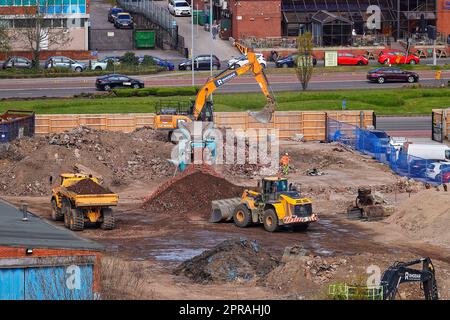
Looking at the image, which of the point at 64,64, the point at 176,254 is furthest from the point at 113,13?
the point at 176,254

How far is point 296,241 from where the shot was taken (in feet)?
140

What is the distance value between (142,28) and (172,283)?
74.8m

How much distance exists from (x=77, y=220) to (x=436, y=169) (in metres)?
19.4

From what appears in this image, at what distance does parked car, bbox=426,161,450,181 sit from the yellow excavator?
9.15m

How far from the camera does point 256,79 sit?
195 ft

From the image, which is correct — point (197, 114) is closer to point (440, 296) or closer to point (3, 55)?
point (440, 296)

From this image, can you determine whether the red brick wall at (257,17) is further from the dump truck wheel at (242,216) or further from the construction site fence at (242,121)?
the dump truck wheel at (242,216)

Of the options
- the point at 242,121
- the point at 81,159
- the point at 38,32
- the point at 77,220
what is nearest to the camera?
the point at 77,220

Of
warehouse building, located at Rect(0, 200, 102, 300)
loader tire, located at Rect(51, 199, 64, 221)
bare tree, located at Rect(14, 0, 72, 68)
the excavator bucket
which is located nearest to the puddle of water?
loader tire, located at Rect(51, 199, 64, 221)

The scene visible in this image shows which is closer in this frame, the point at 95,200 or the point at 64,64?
the point at 95,200

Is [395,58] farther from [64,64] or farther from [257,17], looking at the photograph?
[64,64]

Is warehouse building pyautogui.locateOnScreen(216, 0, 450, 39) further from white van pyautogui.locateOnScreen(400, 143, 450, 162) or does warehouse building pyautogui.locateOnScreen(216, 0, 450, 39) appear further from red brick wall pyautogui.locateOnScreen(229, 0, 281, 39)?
white van pyautogui.locateOnScreen(400, 143, 450, 162)

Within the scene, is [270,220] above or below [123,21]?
below

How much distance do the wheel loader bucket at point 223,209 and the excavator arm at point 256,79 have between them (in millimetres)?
13222
